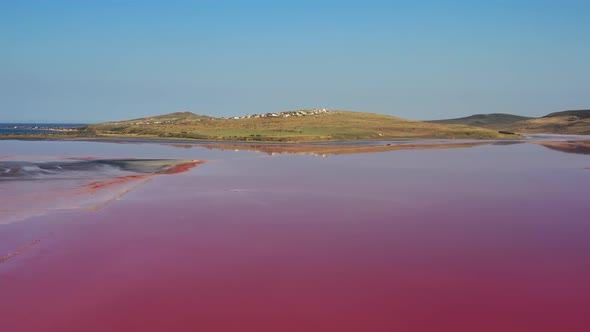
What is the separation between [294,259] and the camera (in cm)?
966

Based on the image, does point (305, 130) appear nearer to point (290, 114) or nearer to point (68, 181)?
point (290, 114)

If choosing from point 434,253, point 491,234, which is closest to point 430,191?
point 491,234

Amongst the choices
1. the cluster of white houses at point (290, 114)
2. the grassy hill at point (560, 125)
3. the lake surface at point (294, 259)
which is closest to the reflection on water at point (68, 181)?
the lake surface at point (294, 259)

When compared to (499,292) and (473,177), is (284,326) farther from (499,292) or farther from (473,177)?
(473,177)

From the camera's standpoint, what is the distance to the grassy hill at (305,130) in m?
60.2

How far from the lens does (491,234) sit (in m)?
11.7

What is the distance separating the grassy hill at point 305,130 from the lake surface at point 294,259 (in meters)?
39.1

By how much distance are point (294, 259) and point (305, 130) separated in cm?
5587

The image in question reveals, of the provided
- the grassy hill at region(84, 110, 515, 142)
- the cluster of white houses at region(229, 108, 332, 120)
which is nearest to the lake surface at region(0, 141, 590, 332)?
the grassy hill at region(84, 110, 515, 142)

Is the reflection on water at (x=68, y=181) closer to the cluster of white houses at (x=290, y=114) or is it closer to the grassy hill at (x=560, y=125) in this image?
the cluster of white houses at (x=290, y=114)

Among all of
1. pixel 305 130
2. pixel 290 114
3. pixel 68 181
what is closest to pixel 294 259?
pixel 68 181

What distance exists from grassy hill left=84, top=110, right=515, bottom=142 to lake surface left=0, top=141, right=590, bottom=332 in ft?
128

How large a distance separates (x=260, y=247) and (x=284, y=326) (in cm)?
377

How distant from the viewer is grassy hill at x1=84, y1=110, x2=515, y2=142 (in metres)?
60.2
